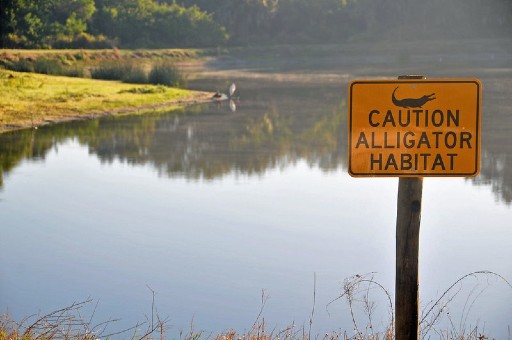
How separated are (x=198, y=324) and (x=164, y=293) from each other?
3.11ft

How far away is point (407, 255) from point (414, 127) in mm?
503

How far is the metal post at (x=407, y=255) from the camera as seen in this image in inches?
143

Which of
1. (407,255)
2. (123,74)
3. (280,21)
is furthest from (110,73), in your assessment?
(280,21)

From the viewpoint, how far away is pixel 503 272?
342 inches

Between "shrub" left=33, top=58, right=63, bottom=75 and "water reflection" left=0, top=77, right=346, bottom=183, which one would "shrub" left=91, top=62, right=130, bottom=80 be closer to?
"shrub" left=33, top=58, right=63, bottom=75

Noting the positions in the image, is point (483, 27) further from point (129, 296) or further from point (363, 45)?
point (129, 296)

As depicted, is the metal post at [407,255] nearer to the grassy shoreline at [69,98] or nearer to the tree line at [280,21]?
the grassy shoreline at [69,98]

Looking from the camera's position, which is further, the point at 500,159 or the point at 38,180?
the point at 500,159

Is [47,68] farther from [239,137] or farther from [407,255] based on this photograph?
[407,255]

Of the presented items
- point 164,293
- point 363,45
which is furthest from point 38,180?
point 363,45

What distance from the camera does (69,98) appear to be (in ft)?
82.6

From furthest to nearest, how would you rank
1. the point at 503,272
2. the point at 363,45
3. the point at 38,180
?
the point at 363,45 < the point at 38,180 < the point at 503,272

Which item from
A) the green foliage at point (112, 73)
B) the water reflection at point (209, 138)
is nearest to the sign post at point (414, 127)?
the water reflection at point (209, 138)

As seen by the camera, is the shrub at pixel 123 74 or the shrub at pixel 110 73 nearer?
the shrub at pixel 123 74
